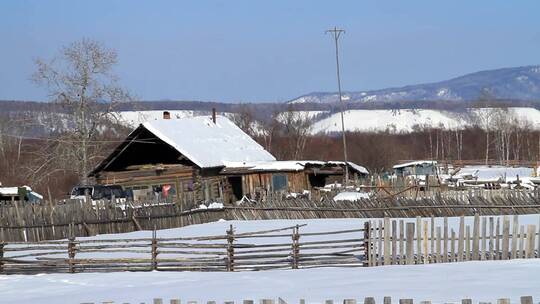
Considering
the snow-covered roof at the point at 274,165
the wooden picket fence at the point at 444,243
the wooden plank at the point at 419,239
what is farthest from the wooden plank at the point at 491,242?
the snow-covered roof at the point at 274,165

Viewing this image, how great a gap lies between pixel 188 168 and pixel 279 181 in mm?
5162

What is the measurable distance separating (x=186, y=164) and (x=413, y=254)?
29583mm

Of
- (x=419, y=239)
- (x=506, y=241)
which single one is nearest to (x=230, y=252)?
(x=419, y=239)

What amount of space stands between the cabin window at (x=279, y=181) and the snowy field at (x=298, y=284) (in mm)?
27926

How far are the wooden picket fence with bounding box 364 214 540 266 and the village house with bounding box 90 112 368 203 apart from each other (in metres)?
26.5

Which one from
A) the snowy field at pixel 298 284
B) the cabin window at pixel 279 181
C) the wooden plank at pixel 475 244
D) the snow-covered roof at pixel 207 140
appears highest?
the snow-covered roof at pixel 207 140

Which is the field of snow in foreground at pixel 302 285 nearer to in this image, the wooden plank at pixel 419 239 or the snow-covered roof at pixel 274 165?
the wooden plank at pixel 419 239

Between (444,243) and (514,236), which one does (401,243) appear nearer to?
(444,243)

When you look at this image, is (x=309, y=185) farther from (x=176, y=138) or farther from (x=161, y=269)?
(x=161, y=269)

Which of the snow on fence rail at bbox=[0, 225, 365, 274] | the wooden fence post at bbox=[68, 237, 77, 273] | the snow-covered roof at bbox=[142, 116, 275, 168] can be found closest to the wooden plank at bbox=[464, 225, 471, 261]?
the snow on fence rail at bbox=[0, 225, 365, 274]

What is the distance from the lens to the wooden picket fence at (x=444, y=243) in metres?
19.6

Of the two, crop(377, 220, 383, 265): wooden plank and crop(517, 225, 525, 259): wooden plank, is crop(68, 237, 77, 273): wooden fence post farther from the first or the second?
crop(517, 225, 525, 259): wooden plank

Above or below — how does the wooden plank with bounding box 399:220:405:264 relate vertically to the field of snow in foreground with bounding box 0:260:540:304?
above

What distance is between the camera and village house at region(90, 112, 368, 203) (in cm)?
→ 4788
